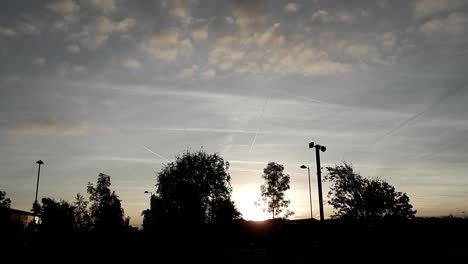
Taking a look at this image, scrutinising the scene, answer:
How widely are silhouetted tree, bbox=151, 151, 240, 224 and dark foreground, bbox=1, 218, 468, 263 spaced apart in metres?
12.8

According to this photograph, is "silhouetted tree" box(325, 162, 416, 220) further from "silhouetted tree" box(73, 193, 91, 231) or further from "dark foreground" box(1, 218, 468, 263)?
"silhouetted tree" box(73, 193, 91, 231)

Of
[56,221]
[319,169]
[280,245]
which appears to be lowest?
[280,245]

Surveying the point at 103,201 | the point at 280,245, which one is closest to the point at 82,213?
the point at 103,201

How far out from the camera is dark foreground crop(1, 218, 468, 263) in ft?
99.0

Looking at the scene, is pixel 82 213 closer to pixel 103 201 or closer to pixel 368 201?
pixel 103 201

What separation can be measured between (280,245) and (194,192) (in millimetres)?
21848

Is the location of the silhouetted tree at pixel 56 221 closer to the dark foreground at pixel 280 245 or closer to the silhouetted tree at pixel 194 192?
the dark foreground at pixel 280 245

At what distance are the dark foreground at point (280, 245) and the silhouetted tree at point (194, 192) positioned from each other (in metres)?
12.8

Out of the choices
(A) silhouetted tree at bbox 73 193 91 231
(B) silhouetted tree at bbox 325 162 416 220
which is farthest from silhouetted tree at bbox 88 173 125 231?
(B) silhouetted tree at bbox 325 162 416 220

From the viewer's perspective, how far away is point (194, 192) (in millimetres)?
53906

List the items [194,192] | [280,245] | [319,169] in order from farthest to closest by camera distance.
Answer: [194,192] < [280,245] < [319,169]

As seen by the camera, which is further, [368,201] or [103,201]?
[103,201]

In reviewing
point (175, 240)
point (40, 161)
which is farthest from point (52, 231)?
point (40, 161)

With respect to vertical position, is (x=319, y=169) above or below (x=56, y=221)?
above
